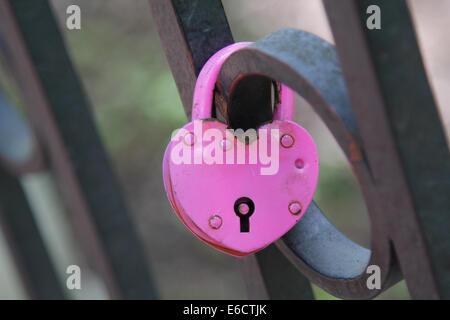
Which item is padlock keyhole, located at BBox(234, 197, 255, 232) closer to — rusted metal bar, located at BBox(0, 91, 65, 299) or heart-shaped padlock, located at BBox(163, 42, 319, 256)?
heart-shaped padlock, located at BBox(163, 42, 319, 256)

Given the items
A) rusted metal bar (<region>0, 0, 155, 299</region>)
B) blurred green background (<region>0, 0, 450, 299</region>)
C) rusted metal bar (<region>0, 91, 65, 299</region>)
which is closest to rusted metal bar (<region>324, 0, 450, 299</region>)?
rusted metal bar (<region>0, 0, 155, 299</region>)

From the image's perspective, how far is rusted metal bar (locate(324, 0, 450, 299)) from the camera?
10.1 inches

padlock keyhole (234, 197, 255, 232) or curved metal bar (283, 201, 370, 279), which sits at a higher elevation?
padlock keyhole (234, 197, 255, 232)

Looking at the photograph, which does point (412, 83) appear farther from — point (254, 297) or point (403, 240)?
point (254, 297)

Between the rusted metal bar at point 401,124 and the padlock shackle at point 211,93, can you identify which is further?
the padlock shackle at point 211,93

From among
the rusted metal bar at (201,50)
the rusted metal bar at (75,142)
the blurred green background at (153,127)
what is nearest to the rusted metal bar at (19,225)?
the rusted metal bar at (75,142)

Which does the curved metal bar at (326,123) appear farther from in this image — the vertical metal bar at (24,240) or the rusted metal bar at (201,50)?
the vertical metal bar at (24,240)

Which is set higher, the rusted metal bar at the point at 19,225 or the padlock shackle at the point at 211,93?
the padlock shackle at the point at 211,93

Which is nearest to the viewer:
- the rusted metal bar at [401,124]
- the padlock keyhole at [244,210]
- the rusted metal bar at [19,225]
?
the rusted metal bar at [401,124]

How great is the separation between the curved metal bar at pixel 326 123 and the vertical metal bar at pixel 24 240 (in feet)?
2.40

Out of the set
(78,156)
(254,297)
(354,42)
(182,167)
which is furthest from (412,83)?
(78,156)

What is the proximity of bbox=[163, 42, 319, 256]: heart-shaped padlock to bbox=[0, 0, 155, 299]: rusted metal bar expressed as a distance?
0.35 m

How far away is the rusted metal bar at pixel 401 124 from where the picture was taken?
26 centimetres

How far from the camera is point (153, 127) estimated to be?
2.82m
